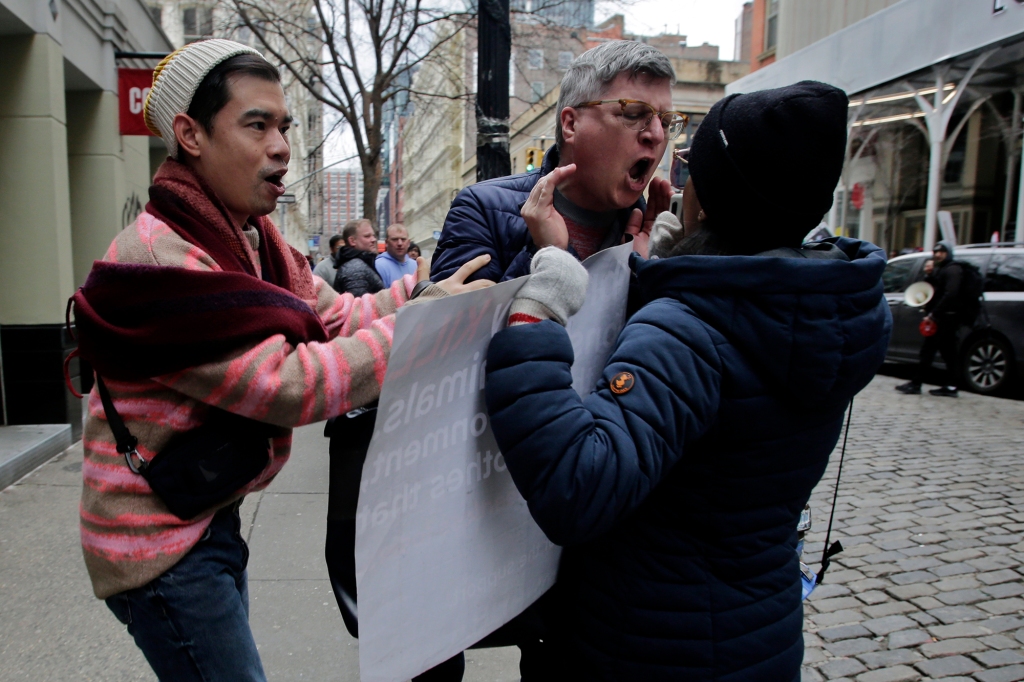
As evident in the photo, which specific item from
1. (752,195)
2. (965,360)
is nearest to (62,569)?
(752,195)

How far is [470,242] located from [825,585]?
3.25 meters

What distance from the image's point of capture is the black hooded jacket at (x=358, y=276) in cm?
712

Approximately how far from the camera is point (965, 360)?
1003 cm

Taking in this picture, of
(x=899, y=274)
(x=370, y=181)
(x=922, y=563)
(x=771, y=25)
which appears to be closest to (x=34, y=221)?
(x=922, y=563)

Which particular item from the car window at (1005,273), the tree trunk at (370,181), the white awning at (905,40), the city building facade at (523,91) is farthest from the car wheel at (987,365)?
the tree trunk at (370,181)

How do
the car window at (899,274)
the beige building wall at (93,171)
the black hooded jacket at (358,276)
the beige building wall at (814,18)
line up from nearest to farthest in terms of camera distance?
1. the black hooded jacket at (358,276)
2. the beige building wall at (93,171)
3. the car window at (899,274)
4. the beige building wall at (814,18)

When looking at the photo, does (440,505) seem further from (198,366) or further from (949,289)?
(949,289)

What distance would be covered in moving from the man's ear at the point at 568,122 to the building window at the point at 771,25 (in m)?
27.9

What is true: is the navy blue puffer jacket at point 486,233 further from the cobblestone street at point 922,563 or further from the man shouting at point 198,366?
the cobblestone street at point 922,563

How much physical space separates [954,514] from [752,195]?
4826mm

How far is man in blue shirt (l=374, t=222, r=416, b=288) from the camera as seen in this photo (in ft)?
26.0

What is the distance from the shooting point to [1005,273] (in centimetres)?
970

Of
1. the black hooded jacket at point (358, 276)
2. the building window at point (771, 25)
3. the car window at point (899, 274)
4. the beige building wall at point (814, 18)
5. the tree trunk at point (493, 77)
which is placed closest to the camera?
the tree trunk at point (493, 77)

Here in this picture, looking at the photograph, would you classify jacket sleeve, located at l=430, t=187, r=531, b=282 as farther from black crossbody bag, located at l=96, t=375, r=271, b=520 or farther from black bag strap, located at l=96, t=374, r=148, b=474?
black bag strap, located at l=96, t=374, r=148, b=474
